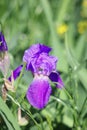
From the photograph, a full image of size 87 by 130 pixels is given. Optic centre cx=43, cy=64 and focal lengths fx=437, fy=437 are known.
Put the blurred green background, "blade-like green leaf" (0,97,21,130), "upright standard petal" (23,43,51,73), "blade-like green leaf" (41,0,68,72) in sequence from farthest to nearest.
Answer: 1. "blade-like green leaf" (41,0,68,72)
2. the blurred green background
3. "upright standard petal" (23,43,51,73)
4. "blade-like green leaf" (0,97,21,130)

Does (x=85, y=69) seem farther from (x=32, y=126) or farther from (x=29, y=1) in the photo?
(x=29, y=1)

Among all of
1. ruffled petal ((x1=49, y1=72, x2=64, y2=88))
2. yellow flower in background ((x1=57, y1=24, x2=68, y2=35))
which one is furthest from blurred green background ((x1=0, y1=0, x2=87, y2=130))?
ruffled petal ((x1=49, y1=72, x2=64, y2=88))

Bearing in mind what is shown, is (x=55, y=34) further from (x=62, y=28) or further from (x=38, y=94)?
(x=38, y=94)

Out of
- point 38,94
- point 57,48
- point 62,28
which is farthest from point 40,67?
point 62,28

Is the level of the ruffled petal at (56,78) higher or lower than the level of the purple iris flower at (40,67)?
lower

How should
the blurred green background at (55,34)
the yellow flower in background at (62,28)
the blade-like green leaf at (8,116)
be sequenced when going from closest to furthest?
the blade-like green leaf at (8,116) < the blurred green background at (55,34) < the yellow flower in background at (62,28)

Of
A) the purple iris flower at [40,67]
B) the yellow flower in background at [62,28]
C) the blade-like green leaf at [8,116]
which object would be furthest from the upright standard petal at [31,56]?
the yellow flower in background at [62,28]

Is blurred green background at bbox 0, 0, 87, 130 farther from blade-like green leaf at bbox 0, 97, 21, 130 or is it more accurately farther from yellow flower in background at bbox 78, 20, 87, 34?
blade-like green leaf at bbox 0, 97, 21, 130

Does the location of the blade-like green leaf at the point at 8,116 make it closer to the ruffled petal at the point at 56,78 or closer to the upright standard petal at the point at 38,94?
the upright standard petal at the point at 38,94

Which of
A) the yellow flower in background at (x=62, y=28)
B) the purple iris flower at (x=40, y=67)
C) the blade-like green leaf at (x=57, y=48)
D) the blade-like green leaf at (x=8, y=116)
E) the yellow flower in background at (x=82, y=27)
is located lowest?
the yellow flower in background at (x=82, y=27)

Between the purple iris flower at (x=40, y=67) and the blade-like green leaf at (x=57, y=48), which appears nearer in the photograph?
the purple iris flower at (x=40, y=67)
